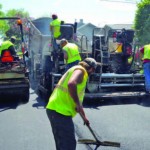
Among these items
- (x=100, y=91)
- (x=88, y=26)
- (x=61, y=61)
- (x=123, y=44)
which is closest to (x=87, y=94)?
(x=100, y=91)

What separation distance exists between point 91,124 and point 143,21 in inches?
719

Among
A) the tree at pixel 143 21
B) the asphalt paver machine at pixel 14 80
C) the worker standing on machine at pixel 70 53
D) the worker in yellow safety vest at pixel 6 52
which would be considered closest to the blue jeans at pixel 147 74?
the worker standing on machine at pixel 70 53

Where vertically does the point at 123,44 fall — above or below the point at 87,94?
above

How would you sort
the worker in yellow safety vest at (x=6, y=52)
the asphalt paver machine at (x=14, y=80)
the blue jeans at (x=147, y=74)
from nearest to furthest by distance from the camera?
the asphalt paver machine at (x=14, y=80) → the worker in yellow safety vest at (x=6, y=52) → the blue jeans at (x=147, y=74)

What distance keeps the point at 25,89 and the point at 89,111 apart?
1.98m

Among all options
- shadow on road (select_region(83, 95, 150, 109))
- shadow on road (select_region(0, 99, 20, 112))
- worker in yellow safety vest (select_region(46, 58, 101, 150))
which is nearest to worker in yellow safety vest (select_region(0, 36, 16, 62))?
shadow on road (select_region(0, 99, 20, 112))

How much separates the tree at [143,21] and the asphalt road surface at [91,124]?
46.0 ft

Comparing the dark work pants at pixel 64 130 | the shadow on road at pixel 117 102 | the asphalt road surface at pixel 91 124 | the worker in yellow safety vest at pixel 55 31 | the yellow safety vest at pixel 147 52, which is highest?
the worker in yellow safety vest at pixel 55 31

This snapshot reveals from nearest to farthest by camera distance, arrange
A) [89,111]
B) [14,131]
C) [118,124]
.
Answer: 1. [14,131]
2. [118,124]
3. [89,111]

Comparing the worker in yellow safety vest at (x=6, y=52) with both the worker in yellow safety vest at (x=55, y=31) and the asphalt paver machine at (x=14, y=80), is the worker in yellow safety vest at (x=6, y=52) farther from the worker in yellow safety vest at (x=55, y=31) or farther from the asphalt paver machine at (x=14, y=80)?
the worker in yellow safety vest at (x=55, y=31)

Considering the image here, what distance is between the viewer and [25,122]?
22.6 ft

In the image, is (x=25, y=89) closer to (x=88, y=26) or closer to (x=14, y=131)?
(x=14, y=131)

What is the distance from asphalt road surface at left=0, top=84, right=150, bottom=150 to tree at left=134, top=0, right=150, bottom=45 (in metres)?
14.0

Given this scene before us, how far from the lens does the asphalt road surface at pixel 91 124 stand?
18.1ft
